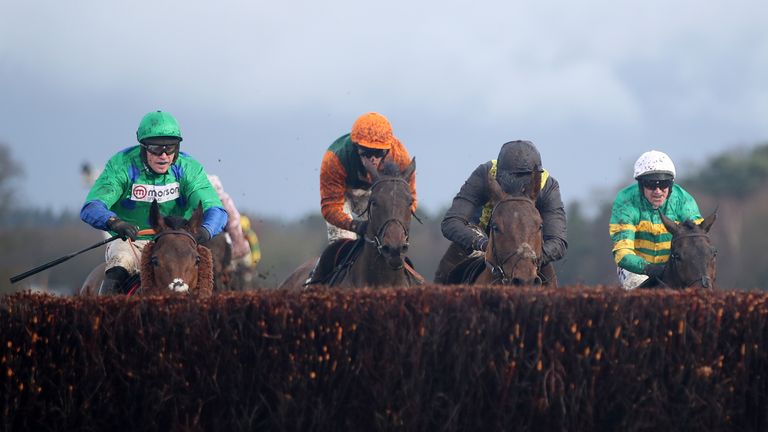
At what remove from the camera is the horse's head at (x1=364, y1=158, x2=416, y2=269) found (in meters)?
10.1

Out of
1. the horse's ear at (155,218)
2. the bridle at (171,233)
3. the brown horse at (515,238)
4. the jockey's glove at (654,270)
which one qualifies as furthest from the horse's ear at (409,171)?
the jockey's glove at (654,270)

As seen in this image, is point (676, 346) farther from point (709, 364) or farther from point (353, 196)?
point (353, 196)

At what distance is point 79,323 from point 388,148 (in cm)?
440

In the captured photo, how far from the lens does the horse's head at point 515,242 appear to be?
30.4ft

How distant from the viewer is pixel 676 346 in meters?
7.70

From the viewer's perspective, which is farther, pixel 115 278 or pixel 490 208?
pixel 490 208

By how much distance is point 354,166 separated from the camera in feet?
39.5

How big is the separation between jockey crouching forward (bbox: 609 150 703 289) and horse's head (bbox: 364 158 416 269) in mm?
2438

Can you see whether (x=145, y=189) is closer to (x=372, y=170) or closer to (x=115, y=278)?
(x=115, y=278)

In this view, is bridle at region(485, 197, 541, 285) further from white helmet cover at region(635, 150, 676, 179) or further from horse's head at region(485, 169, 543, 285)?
white helmet cover at region(635, 150, 676, 179)

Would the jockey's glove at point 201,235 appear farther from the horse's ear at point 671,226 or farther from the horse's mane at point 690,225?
the horse's mane at point 690,225

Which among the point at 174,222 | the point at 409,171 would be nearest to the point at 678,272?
the point at 409,171

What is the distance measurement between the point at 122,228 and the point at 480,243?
9.40ft

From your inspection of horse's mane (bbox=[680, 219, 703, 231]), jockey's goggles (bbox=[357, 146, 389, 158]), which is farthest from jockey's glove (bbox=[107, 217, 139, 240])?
horse's mane (bbox=[680, 219, 703, 231])
